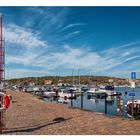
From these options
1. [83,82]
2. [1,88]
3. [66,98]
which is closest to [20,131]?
[1,88]

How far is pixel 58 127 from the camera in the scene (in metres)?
17.4

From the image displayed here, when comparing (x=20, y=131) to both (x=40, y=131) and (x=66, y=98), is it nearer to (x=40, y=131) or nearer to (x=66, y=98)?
(x=40, y=131)

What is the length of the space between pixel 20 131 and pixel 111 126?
4.39 metres

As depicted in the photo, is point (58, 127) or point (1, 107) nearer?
point (1, 107)

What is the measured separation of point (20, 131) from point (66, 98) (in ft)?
192
